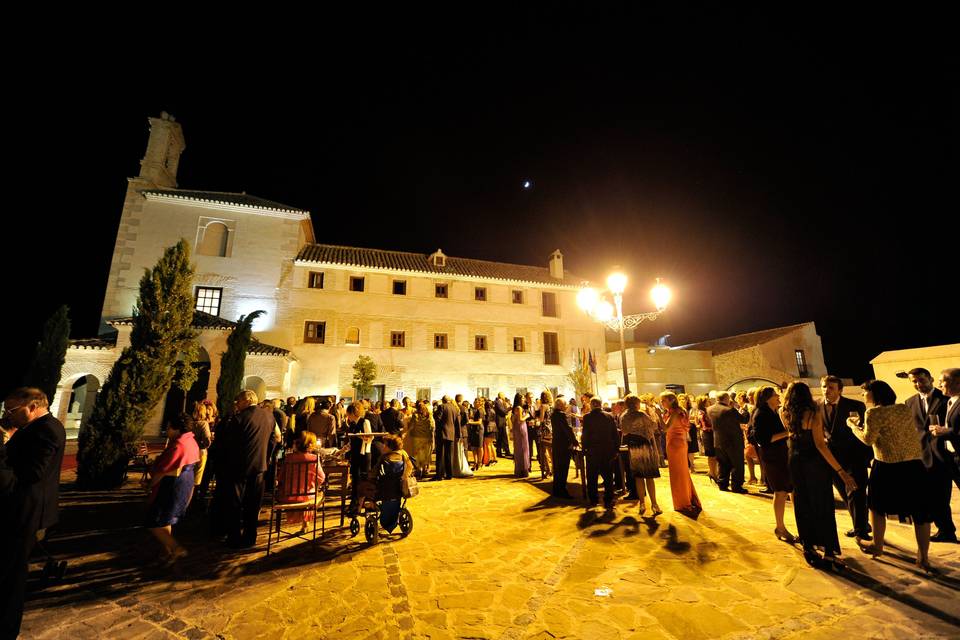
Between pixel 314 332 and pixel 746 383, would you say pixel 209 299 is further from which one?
pixel 746 383

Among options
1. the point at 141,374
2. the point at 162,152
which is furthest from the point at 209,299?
the point at 141,374

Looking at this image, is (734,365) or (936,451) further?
(734,365)

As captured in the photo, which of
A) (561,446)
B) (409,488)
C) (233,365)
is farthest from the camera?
(233,365)

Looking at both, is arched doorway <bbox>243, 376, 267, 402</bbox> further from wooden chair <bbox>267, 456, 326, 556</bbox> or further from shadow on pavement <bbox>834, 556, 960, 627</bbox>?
shadow on pavement <bbox>834, 556, 960, 627</bbox>

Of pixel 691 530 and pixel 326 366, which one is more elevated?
pixel 326 366

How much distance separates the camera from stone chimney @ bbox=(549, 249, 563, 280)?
2809cm

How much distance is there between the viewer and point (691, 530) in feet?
17.8

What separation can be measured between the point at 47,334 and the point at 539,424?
17070mm

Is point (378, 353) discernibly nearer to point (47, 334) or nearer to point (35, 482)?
point (47, 334)

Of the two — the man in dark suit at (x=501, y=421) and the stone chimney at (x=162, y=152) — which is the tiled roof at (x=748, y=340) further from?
the stone chimney at (x=162, y=152)

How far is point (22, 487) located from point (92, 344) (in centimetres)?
1835

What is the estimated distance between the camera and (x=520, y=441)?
9.62 meters

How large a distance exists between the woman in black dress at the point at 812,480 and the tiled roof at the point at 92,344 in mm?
22350

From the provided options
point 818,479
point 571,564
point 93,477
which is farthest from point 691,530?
point 93,477
